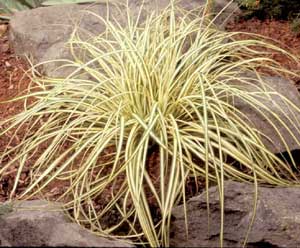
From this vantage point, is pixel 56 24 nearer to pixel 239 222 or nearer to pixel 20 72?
pixel 20 72

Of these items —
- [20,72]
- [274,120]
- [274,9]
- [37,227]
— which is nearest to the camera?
[37,227]

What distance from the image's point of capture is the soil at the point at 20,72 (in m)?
3.25

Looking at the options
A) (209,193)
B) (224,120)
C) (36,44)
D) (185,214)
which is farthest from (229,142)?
(36,44)

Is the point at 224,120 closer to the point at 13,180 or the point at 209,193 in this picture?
the point at 209,193

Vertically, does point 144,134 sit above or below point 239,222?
above

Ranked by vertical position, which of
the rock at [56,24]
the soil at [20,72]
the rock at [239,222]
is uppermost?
the rock at [56,24]

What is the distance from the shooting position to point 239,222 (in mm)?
2852

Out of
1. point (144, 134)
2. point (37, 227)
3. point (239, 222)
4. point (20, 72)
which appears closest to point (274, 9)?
point (20, 72)

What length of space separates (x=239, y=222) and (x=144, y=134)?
0.51 meters

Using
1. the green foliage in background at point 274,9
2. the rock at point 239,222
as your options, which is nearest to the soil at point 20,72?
the green foliage in background at point 274,9

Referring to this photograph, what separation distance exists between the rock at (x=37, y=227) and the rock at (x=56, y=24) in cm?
115

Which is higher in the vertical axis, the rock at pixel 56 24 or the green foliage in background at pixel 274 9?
the rock at pixel 56 24

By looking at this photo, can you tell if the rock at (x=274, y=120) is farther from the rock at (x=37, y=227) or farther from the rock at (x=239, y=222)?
the rock at (x=37, y=227)

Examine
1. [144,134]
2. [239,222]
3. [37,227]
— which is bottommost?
[239,222]
